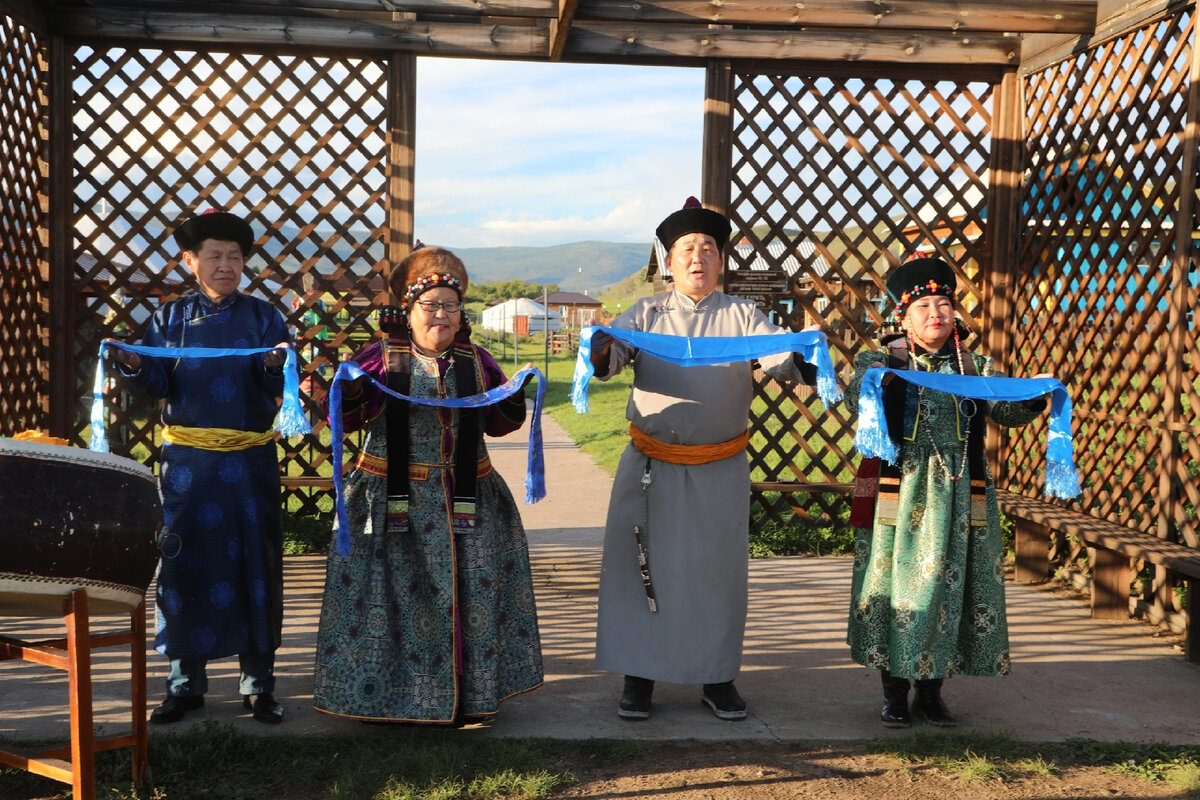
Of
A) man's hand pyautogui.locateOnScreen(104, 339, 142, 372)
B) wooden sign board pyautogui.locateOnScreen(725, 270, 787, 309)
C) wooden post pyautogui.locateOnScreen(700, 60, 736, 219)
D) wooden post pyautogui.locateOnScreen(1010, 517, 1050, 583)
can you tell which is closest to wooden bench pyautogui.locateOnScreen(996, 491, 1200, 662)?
wooden post pyautogui.locateOnScreen(1010, 517, 1050, 583)

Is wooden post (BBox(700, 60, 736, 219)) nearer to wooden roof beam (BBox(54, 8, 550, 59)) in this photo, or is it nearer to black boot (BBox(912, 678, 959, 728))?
wooden roof beam (BBox(54, 8, 550, 59))

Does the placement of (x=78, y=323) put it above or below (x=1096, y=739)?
above

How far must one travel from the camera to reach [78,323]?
18.3 ft

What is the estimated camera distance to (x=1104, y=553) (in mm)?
4867

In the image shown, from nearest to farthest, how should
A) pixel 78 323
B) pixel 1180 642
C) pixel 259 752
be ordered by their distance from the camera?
1. pixel 259 752
2. pixel 1180 642
3. pixel 78 323

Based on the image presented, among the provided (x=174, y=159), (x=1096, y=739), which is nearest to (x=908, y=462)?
(x=1096, y=739)

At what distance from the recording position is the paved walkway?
11.1 ft

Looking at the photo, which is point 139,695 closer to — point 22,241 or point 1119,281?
point 22,241

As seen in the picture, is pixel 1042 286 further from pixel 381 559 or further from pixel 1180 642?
pixel 381 559

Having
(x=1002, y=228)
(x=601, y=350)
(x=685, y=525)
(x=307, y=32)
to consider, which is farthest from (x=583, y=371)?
(x=1002, y=228)

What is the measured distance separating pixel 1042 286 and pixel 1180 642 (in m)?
2.21

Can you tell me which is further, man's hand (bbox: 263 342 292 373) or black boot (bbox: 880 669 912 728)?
black boot (bbox: 880 669 912 728)

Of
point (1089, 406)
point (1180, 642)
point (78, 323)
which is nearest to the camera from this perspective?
point (1180, 642)

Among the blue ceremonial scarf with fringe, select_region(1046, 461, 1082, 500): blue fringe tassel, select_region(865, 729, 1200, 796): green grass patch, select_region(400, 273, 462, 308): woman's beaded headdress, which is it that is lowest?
select_region(865, 729, 1200, 796): green grass patch
